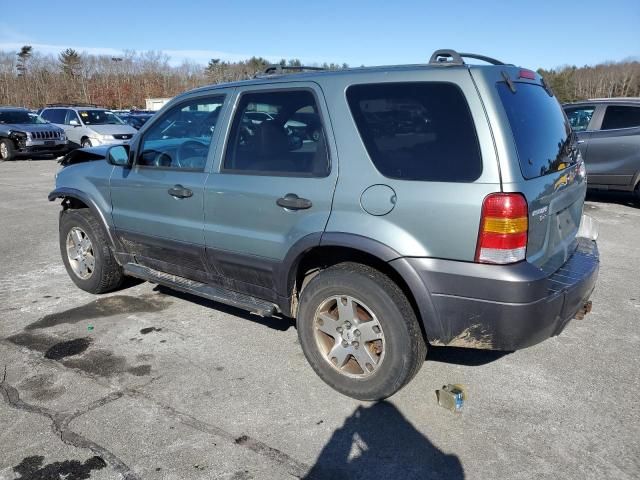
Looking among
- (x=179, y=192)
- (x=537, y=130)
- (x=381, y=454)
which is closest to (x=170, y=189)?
(x=179, y=192)

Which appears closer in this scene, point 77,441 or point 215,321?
point 77,441

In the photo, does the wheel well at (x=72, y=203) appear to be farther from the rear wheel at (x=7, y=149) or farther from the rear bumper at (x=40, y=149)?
the rear wheel at (x=7, y=149)

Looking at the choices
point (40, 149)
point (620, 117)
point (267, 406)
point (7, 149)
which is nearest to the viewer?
point (267, 406)

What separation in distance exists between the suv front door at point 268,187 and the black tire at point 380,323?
27 centimetres

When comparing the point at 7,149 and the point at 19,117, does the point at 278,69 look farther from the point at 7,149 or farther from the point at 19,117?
the point at 19,117

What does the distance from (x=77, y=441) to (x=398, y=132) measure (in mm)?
2410

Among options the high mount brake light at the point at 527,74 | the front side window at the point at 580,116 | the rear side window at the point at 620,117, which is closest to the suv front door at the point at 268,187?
the high mount brake light at the point at 527,74

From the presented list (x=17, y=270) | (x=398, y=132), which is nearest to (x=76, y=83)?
(x=17, y=270)

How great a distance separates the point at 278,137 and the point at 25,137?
17.1m

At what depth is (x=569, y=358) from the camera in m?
3.57

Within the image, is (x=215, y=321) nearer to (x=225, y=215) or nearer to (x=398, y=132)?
(x=225, y=215)

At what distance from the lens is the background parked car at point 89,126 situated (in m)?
17.5

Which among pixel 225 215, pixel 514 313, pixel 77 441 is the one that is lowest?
pixel 77 441

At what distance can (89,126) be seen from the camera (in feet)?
58.5
